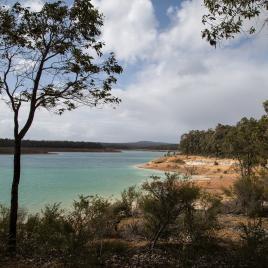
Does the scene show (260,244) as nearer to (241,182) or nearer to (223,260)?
(223,260)

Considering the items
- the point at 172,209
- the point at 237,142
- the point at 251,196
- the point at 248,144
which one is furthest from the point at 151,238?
the point at 237,142

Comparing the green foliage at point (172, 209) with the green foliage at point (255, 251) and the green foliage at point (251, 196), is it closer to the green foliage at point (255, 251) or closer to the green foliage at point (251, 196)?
the green foliage at point (255, 251)

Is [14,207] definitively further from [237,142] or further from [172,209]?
[237,142]

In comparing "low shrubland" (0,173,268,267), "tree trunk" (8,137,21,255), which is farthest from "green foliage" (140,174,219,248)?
"tree trunk" (8,137,21,255)

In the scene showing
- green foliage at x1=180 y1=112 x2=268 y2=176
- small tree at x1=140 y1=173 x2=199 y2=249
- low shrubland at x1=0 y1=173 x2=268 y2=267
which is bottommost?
low shrubland at x1=0 y1=173 x2=268 y2=267

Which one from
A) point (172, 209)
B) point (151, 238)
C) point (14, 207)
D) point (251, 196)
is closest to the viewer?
point (14, 207)

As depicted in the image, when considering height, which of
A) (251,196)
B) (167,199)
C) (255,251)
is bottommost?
(255,251)

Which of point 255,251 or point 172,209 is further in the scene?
point 172,209

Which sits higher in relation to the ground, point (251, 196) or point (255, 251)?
point (251, 196)

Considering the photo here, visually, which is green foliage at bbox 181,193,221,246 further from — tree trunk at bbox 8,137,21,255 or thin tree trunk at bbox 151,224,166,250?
tree trunk at bbox 8,137,21,255

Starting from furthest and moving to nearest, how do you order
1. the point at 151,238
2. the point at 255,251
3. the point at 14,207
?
the point at 151,238, the point at 14,207, the point at 255,251

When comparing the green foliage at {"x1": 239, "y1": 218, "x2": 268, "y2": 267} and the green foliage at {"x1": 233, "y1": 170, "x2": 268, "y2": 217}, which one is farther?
the green foliage at {"x1": 233, "y1": 170, "x2": 268, "y2": 217}

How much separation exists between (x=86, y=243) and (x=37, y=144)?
183790 millimetres

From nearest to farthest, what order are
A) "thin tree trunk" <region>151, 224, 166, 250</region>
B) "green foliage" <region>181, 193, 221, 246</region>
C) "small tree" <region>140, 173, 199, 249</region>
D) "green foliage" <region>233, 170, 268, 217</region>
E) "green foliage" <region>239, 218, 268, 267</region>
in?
"green foliage" <region>239, 218, 268, 267</region>
"small tree" <region>140, 173, 199, 249</region>
"thin tree trunk" <region>151, 224, 166, 250</region>
"green foliage" <region>181, 193, 221, 246</region>
"green foliage" <region>233, 170, 268, 217</region>
